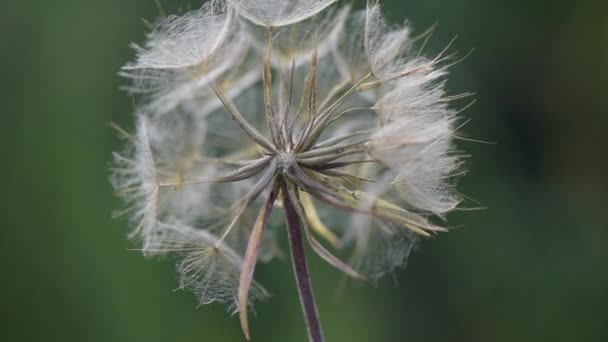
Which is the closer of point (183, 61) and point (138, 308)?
point (183, 61)

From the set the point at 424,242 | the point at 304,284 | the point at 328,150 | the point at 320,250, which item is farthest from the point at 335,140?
the point at 424,242

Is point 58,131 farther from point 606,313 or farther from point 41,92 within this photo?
point 606,313

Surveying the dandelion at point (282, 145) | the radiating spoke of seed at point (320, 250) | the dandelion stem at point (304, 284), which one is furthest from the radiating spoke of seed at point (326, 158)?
the dandelion stem at point (304, 284)

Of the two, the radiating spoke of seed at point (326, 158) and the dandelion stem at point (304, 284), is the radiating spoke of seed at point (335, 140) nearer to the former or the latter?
the radiating spoke of seed at point (326, 158)

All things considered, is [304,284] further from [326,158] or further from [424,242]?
[424,242]

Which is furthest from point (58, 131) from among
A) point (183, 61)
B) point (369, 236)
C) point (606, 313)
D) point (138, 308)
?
point (606, 313)
